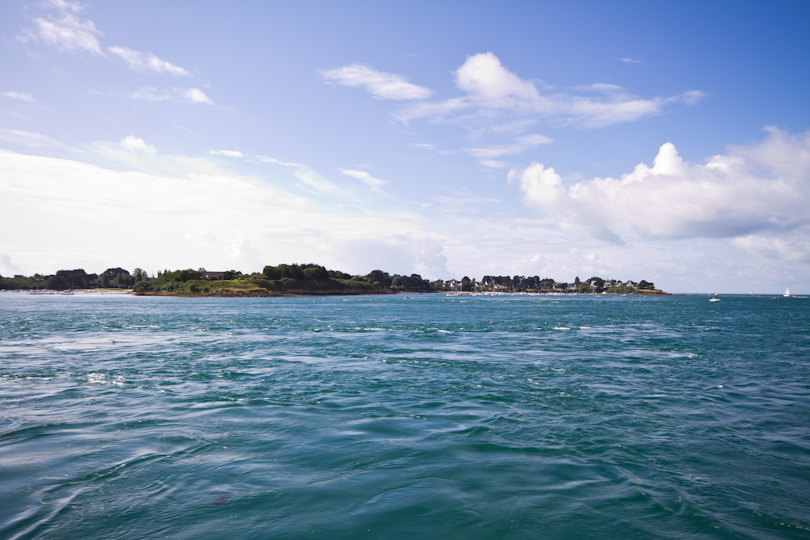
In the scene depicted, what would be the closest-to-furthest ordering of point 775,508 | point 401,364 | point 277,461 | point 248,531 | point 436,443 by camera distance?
point 248,531 < point 775,508 < point 277,461 < point 436,443 < point 401,364

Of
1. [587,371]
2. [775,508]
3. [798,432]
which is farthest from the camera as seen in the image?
[587,371]

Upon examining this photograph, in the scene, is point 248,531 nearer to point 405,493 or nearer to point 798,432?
point 405,493

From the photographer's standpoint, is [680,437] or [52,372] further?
[52,372]

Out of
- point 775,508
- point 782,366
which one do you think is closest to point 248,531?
point 775,508

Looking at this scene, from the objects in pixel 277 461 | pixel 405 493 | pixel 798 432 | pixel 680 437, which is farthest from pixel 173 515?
pixel 798 432

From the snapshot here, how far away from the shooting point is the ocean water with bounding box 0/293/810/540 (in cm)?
929

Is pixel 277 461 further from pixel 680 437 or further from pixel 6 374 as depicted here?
pixel 6 374

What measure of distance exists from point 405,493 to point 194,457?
632 cm

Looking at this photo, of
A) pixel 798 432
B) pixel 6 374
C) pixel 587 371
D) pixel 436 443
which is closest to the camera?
pixel 436 443

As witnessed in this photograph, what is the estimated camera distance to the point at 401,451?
13336mm

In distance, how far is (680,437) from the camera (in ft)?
49.0

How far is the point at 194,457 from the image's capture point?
12539 millimetres

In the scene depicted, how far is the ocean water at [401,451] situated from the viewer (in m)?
9.29

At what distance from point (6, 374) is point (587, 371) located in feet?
111
